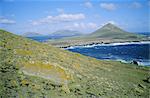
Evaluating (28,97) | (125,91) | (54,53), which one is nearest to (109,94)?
(125,91)

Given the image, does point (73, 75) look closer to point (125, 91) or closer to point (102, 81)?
point (102, 81)

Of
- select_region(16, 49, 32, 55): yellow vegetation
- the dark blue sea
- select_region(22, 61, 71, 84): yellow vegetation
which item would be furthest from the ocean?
select_region(22, 61, 71, 84): yellow vegetation

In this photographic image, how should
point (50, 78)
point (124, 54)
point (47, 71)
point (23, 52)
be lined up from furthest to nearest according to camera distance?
1. point (124, 54)
2. point (23, 52)
3. point (47, 71)
4. point (50, 78)

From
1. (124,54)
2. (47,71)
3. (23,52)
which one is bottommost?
(124,54)

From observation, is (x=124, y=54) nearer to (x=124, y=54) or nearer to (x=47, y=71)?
(x=124, y=54)

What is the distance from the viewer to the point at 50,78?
59.0 ft

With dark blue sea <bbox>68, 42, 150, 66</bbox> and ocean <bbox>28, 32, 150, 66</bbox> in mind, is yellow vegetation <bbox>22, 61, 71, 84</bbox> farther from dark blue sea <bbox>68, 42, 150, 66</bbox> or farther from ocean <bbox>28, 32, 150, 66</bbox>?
dark blue sea <bbox>68, 42, 150, 66</bbox>

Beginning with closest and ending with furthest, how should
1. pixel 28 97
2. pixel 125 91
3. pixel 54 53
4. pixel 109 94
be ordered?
pixel 28 97
pixel 109 94
pixel 125 91
pixel 54 53

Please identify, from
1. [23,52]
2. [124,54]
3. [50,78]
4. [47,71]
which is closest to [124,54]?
[124,54]

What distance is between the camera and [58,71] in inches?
729

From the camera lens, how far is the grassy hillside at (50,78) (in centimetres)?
1694

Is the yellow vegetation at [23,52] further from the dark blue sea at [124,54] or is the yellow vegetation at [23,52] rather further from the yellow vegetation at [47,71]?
the dark blue sea at [124,54]

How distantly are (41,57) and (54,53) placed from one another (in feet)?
10.2

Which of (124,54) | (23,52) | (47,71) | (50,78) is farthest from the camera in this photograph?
(124,54)
